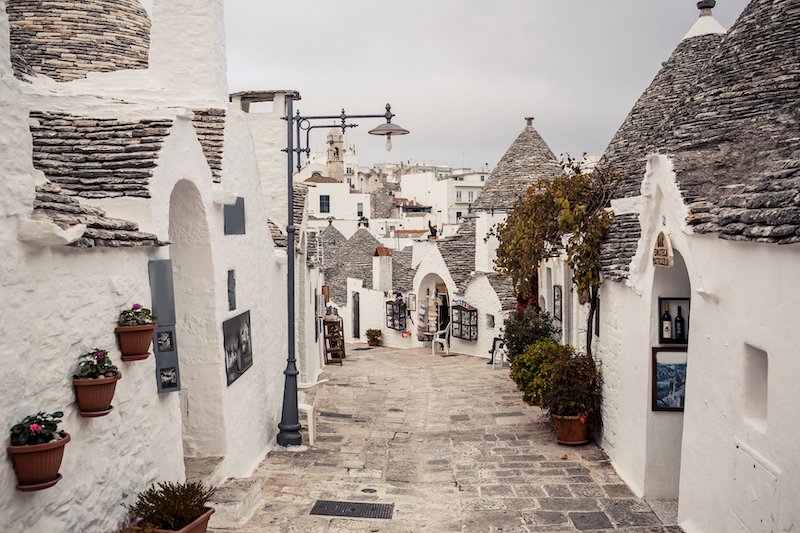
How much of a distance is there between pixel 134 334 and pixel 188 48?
5.33 metres

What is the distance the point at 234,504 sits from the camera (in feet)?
25.2

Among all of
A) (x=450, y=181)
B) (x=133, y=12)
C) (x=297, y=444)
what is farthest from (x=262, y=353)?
(x=450, y=181)

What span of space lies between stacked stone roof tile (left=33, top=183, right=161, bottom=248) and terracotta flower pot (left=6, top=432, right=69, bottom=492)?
4.75 ft

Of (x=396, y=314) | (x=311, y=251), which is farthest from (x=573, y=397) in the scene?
(x=396, y=314)

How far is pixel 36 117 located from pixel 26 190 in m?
3.40

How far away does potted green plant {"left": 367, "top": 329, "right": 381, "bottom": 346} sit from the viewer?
31594mm

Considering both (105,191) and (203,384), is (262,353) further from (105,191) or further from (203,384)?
(105,191)

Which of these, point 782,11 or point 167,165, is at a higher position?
point 782,11

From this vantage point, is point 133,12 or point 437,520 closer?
point 437,520

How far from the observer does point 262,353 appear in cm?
1141

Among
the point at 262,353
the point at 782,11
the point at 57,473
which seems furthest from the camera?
the point at 262,353

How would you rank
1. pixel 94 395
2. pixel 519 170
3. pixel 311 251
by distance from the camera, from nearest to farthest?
pixel 94 395
pixel 311 251
pixel 519 170

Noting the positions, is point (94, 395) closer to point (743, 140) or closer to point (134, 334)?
point (134, 334)

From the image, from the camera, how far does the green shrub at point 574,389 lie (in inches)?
448
